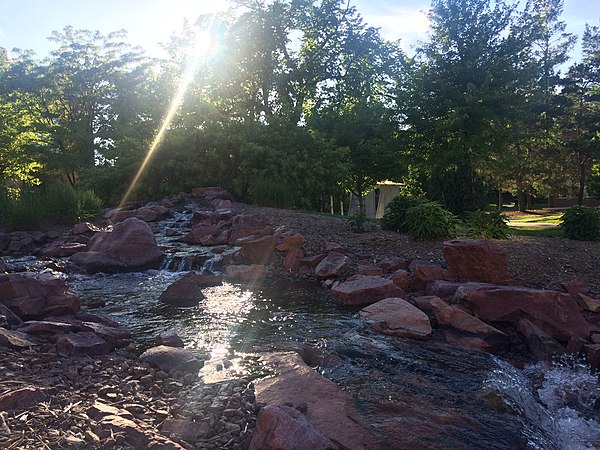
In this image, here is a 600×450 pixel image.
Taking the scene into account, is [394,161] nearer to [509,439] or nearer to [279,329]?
[279,329]

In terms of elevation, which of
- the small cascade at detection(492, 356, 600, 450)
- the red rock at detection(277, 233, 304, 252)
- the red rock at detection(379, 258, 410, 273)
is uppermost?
the red rock at detection(277, 233, 304, 252)

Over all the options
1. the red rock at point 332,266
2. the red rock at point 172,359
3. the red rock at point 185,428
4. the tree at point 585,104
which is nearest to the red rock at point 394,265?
the red rock at point 332,266

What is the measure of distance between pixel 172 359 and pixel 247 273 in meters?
4.50

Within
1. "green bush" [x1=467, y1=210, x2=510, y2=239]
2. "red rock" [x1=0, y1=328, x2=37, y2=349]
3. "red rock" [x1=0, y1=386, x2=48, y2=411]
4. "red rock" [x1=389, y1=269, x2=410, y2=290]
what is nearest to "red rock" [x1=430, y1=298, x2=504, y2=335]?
"red rock" [x1=389, y1=269, x2=410, y2=290]

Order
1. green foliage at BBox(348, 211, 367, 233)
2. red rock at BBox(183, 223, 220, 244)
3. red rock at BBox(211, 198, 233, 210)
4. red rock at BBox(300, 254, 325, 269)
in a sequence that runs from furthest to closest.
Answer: red rock at BBox(211, 198, 233, 210) < red rock at BBox(183, 223, 220, 244) < green foliage at BBox(348, 211, 367, 233) < red rock at BBox(300, 254, 325, 269)

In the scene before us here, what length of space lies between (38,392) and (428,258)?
22.4 ft

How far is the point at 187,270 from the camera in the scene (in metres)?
9.12

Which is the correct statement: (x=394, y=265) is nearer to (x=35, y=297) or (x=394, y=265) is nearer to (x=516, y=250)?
(x=516, y=250)

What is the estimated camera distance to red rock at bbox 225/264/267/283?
8.38 meters

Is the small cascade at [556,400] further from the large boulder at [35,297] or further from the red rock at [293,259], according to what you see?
the large boulder at [35,297]

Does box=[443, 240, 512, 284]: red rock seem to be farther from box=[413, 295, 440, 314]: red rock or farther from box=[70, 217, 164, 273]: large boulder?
box=[70, 217, 164, 273]: large boulder

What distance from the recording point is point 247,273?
8.50 meters

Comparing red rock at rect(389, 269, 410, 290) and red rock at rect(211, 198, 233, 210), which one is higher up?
red rock at rect(211, 198, 233, 210)

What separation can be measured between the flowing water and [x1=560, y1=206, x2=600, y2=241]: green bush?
18.2ft
